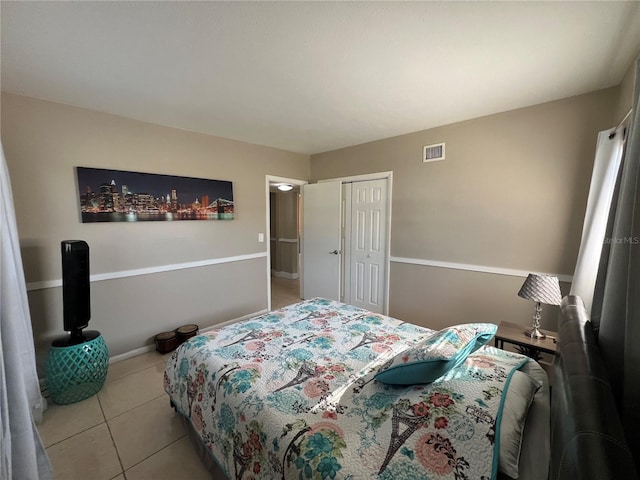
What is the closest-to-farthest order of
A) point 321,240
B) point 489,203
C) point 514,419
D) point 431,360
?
1. point 514,419
2. point 431,360
3. point 489,203
4. point 321,240

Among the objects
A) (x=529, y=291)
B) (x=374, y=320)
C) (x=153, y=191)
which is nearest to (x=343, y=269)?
(x=374, y=320)

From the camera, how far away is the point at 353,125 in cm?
284

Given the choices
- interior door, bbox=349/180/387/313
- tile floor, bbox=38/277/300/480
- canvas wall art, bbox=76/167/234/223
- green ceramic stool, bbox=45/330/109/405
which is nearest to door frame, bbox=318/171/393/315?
interior door, bbox=349/180/387/313

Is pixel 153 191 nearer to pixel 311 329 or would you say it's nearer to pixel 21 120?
pixel 21 120

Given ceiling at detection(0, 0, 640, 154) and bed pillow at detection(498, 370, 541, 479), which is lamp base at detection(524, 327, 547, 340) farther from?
ceiling at detection(0, 0, 640, 154)

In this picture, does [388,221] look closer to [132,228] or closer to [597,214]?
[597,214]

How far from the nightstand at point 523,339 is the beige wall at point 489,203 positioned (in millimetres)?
408

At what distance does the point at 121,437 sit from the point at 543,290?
3101 mm

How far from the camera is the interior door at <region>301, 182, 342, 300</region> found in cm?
388

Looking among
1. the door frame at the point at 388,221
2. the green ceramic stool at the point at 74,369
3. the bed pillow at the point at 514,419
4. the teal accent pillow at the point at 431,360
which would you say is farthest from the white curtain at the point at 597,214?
the green ceramic stool at the point at 74,369

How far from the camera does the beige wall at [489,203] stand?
7.14ft

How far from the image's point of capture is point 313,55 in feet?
5.19

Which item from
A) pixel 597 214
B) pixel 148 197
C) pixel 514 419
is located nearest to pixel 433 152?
pixel 597 214

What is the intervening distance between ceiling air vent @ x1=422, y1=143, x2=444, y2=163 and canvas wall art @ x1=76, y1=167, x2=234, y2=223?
2389 millimetres
